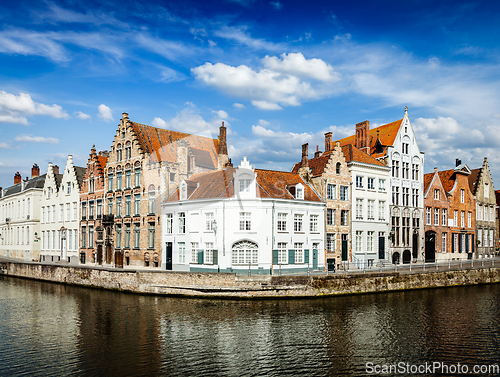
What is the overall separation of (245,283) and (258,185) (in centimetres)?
940

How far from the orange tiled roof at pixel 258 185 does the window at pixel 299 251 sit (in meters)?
4.21

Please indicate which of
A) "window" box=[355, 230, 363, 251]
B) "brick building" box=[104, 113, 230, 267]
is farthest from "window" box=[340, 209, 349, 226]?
"brick building" box=[104, 113, 230, 267]

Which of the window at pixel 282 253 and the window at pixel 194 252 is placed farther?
the window at pixel 194 252

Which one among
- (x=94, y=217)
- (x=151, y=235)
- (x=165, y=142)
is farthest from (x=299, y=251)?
(x=94, y=217)

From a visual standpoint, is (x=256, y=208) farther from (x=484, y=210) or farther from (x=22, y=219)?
(x=22, y=219)

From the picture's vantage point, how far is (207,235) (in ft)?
121

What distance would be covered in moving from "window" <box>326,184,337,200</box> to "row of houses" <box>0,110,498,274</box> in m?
0.10

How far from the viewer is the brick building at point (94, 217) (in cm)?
4819

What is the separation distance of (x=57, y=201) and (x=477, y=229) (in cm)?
5633

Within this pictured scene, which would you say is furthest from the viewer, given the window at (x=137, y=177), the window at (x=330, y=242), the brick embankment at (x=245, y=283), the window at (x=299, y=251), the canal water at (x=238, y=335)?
the window at (x=137, y=177)

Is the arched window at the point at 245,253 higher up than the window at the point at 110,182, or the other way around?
the window at the point at 110,182

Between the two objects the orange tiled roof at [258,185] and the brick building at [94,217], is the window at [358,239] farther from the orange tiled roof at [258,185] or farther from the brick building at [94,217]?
the brick building at [94,217]

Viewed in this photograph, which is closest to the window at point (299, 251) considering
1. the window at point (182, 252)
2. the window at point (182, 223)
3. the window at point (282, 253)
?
the window at point (282, 253)

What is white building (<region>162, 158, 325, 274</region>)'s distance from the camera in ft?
117
